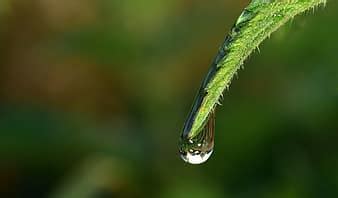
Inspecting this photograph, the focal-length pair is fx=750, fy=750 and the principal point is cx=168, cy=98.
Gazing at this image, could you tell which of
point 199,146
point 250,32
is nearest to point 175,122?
point 199,146

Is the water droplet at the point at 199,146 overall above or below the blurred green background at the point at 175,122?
below

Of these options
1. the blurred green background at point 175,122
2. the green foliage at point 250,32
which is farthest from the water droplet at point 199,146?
the blurred green background at point 175,122

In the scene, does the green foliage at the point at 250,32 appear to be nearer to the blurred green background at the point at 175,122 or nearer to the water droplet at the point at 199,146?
the water droplet at the point at 199,146

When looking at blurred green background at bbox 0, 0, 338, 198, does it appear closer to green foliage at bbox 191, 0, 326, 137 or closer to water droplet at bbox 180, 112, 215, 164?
water droplet at bbox 180, 112, 215, 164

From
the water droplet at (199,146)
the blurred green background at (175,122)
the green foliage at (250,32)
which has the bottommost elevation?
the green foliage at (250,32)

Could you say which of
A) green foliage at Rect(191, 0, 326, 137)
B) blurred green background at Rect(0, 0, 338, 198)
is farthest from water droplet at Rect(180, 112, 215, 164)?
blurred green background at Rect(0, 0, 338, 198)

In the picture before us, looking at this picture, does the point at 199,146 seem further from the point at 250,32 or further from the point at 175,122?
the point at 175,122

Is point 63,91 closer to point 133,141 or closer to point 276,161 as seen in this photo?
point 133,141

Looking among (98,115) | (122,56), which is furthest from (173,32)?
(98,115)

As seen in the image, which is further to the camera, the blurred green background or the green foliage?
the blurred green background
